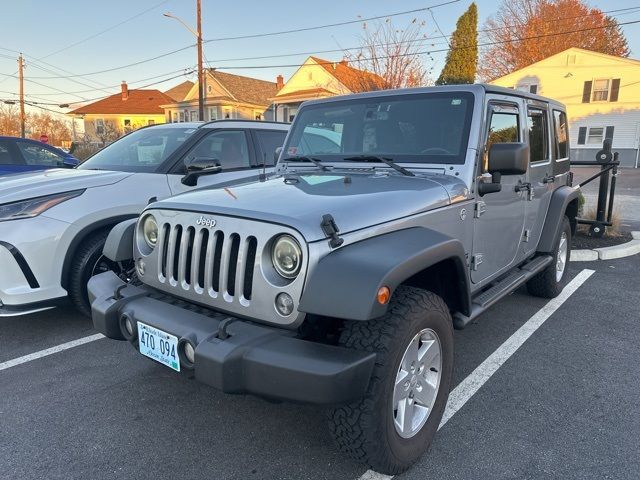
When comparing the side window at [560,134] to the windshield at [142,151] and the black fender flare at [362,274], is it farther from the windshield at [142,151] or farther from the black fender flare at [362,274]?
the windshield at [142,151]

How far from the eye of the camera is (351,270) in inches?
77.9

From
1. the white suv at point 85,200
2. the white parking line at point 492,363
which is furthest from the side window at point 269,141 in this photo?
the white parking line at point 492,363

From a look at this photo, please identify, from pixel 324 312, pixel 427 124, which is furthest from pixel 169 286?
pixel 427 124

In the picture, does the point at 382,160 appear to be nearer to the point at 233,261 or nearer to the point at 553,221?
the point at 233,261

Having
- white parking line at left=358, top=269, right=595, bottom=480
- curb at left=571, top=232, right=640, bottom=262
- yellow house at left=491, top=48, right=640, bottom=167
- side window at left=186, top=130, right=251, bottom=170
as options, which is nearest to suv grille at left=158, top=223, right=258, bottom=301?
white parking line at left=358, top=269, right=595, bottom=480

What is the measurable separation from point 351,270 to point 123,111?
177 feet

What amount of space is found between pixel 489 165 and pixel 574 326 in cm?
221

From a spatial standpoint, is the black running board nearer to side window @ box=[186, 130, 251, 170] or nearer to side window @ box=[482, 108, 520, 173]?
side window @ box=[482, 108, 520, 173]

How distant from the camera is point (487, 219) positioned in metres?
3.30

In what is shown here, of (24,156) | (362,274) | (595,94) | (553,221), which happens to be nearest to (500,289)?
(553,221)

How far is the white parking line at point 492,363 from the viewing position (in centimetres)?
292

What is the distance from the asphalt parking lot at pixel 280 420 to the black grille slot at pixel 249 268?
93cm

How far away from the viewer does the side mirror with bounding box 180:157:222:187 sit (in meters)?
4.27

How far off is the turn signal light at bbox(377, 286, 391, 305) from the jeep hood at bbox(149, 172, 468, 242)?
361 mm
